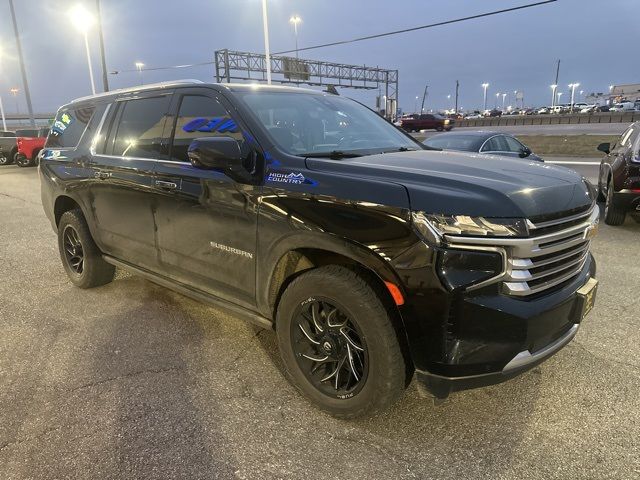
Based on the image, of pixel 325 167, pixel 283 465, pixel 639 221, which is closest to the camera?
pixel 283 465

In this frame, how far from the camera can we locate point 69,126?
5.04m

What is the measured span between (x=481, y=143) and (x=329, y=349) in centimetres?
768

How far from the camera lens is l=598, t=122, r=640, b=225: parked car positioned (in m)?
7.17

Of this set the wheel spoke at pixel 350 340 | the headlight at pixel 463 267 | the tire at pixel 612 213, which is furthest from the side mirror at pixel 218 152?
the tire at pixel 612 213

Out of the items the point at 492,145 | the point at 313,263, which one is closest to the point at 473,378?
the point at 313,263

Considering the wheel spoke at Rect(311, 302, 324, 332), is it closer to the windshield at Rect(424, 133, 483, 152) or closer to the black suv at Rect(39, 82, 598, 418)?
the black suv at Rect(39, 82, 598, 418)

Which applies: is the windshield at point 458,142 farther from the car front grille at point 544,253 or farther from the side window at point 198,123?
the car front grille at point 544,253

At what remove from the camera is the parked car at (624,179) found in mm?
7172

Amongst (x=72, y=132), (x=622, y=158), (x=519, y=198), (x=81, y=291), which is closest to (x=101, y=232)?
(x=81, y=291)

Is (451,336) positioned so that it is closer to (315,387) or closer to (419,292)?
(419,292)

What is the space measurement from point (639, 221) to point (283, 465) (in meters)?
8.24

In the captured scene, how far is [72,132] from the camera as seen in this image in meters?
4.95

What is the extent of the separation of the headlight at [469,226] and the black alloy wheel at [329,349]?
2.21 ft

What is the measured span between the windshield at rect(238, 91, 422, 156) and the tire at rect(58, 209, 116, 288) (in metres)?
2.48
